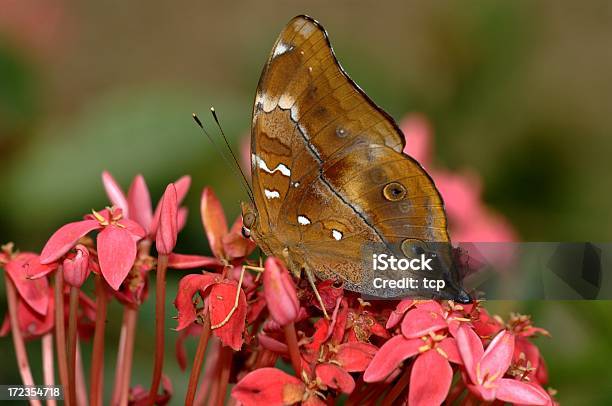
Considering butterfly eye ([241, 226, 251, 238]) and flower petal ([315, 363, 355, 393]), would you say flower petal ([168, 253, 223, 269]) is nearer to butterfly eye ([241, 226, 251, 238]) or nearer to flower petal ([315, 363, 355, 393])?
butterfly eye ([241, 226, 251, 238])

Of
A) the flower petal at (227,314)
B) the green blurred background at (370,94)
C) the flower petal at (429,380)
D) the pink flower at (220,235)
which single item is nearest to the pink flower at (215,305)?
the flower petal at (227,314)

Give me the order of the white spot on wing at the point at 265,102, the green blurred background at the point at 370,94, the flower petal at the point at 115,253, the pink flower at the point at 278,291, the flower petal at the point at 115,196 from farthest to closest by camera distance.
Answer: the green blurred background at the point at 370,94 < the flower petal at the point at 115,196 < the white spot on wing at the point at 265,102 < the flower petal at the point at 115,253 < the pink flower at the point at 278,291

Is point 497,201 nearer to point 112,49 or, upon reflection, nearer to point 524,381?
point 524,381

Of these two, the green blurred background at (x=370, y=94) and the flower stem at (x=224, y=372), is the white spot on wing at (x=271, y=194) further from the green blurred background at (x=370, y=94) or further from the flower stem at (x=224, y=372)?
the green blurred background at (x=370, y=94)

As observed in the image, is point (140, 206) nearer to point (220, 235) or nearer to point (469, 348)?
point (220, 235)

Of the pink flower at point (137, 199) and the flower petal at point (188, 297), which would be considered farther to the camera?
the pink flower at point (137, 199)

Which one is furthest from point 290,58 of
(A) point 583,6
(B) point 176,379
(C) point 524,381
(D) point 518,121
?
(A) point 583,6
